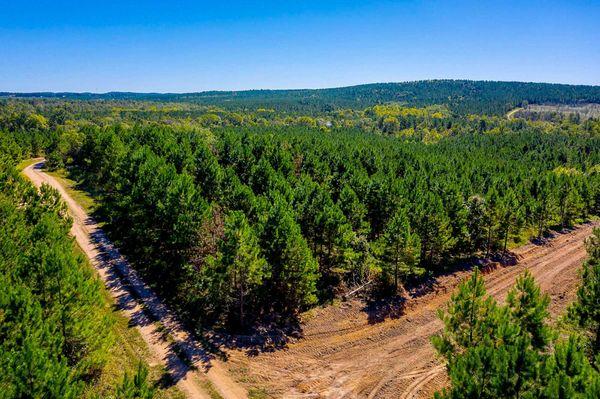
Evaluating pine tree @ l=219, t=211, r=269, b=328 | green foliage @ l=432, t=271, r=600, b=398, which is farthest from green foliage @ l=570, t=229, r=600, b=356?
pine tree @ l=219, t=211, r=269, b=328

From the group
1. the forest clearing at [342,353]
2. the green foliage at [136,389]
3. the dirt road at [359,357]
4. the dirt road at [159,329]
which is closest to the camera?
the green foliage at [136,389]

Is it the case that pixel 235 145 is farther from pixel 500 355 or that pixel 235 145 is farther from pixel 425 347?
pixel 500 355

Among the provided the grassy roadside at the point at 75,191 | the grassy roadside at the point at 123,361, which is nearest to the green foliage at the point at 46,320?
the grassy roadside at the point at 123,361

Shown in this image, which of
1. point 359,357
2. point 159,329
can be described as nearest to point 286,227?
point 359,357

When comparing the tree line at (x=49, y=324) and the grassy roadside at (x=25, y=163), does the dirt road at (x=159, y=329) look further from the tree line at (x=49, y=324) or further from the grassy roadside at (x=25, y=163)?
the grassy roadside at (x=25, y=163)

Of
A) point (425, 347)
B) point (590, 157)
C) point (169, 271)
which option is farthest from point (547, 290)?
point (590, 157)

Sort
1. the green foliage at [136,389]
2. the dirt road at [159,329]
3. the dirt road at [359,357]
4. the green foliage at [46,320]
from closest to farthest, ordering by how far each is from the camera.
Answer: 1. the green foliage at [136,389]
2. the green foliage at [46,320]
3. the dirt road at [159,329]
4. the dirt road at [359,357]
